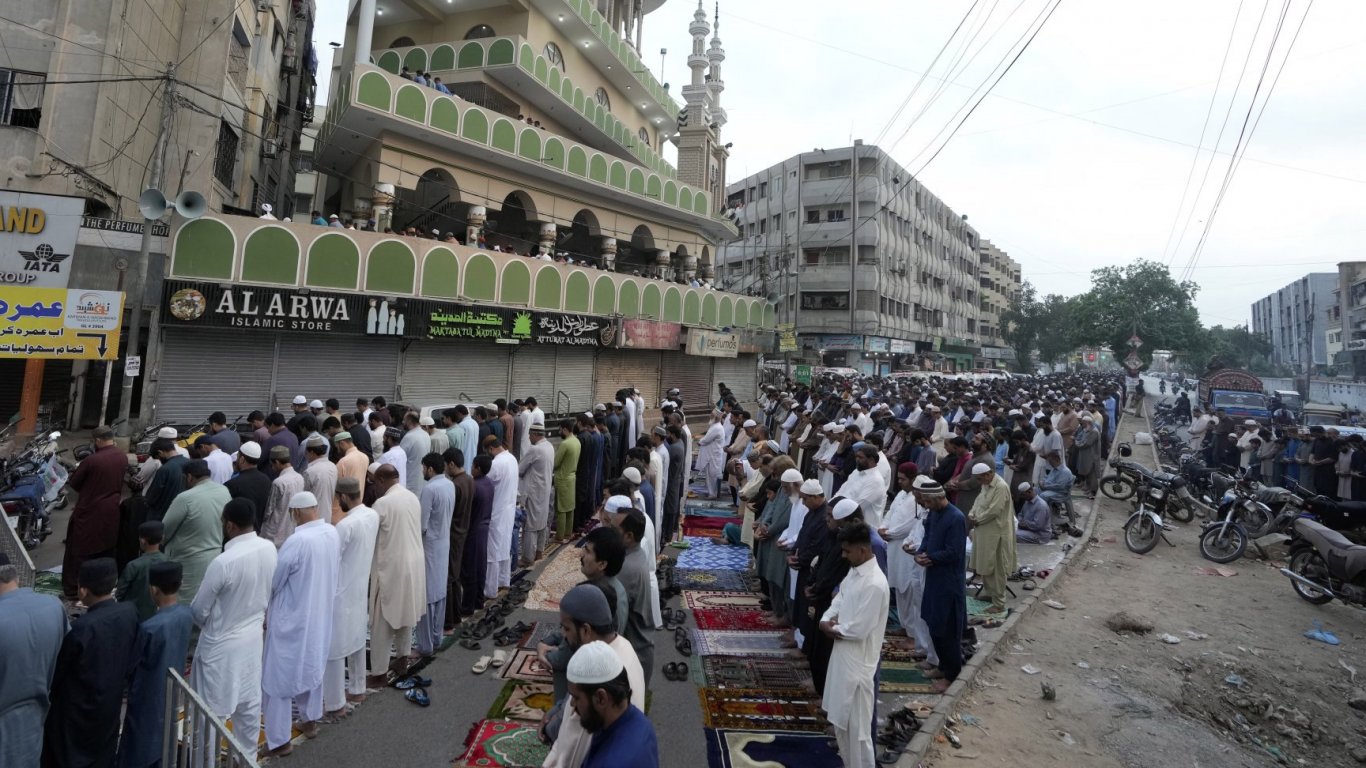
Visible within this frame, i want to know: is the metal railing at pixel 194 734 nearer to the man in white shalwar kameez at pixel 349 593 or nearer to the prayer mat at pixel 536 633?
A: the man in white shalwar kameez at pixel 349 593

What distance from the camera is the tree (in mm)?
44688

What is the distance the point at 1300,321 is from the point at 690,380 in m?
78.5

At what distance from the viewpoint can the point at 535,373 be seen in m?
17.8

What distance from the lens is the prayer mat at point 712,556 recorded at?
8102mm

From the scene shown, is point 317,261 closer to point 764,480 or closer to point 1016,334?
point 764,480

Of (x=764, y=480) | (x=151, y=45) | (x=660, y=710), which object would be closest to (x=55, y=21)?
(x=151, y=45)

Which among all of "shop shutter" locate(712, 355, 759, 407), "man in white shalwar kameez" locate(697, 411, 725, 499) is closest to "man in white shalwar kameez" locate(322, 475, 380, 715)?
"man in white shalwar kameez" locate(697, 411, 725, 499)

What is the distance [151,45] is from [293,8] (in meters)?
10.7

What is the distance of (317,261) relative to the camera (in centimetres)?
1261

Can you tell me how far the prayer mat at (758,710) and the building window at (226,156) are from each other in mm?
17445

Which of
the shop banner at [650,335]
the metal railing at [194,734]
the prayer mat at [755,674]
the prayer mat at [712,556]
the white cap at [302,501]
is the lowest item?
the prayer mat at [755,674]

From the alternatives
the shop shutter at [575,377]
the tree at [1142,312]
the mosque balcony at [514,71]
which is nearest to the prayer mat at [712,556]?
the shop shutter at [575,377]

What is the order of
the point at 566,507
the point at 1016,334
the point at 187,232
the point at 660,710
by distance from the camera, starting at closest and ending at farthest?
the point at 660,710 < the point at 566,507 < the point at 187,232 < the point at 1016,334

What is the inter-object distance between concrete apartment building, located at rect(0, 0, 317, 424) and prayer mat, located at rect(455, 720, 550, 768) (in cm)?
1072
